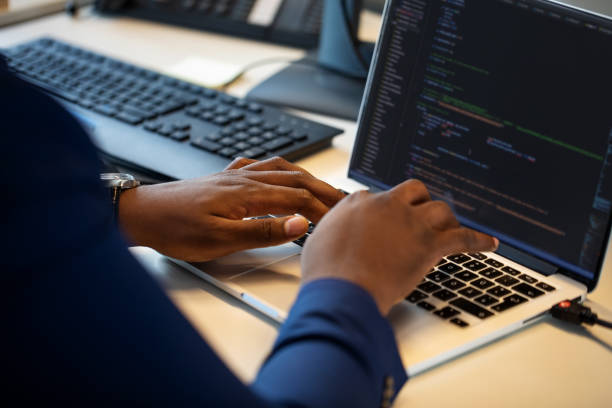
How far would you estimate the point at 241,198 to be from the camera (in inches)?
32.8

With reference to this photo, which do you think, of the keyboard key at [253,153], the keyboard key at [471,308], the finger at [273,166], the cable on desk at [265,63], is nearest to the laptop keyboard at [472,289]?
the keyboard key at [471,308]

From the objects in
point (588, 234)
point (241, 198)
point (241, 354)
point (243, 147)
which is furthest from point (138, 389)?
point (243, 147)

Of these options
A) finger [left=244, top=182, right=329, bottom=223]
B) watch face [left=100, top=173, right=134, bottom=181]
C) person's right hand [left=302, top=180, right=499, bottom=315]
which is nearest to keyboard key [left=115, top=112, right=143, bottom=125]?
watch face [left=100, top=173, right=134, bottom=181]

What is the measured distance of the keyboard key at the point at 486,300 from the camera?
0.76 m

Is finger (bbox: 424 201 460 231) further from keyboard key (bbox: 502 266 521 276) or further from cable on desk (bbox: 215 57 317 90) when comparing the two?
cable on desk (bbox: 215 57 317 90)

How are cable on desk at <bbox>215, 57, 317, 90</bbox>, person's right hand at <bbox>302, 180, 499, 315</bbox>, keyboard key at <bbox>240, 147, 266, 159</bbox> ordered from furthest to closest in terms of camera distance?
cable on desk at <bbox>215, 57, 317, 90</bbox>
keyboard key at <bbox>240, 147, 266, 159</bbox>
person's right hand at <bbox>302, 180, 499, 315</bbox>

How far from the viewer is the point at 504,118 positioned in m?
0.85

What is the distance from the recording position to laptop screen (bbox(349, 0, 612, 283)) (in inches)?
31.0

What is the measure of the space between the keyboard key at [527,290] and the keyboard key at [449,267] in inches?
2.6

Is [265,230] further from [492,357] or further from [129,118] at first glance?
[129,118]

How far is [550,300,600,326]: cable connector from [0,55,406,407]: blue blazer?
43cm

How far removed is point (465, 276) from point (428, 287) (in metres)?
0.05

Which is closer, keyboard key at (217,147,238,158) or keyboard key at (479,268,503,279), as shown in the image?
keyboard key at (479,268,503,279)

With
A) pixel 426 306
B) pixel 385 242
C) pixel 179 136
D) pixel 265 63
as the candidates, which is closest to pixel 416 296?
pixel 426 306
